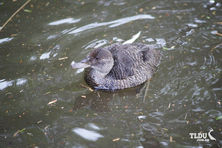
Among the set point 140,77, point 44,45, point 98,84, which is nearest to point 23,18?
point 44,45

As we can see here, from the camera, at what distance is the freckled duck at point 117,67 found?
616cm

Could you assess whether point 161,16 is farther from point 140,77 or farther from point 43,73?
point 43,73

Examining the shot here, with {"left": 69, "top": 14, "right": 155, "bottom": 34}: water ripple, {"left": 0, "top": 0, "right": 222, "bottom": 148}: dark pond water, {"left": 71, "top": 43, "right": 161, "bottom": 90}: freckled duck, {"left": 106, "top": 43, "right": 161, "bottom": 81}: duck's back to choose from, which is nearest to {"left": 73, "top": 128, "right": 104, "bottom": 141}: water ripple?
{"left": 0, "top": 0, "right": 222, "bottom": 148}: dark pond water

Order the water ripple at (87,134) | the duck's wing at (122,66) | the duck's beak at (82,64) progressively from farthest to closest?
the duck's wing at (122,66) < the duck's beak at (82,64) < the water ripple at (87,134)

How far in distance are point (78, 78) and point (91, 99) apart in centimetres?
65

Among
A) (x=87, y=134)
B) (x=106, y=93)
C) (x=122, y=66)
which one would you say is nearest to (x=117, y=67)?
(x=122, y=66)

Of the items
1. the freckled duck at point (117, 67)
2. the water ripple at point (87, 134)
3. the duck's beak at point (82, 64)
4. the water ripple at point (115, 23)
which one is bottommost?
the water ripple at point (87, 134)

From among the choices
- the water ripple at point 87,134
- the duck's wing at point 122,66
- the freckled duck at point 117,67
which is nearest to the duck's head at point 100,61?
the freckled duck at point 117,67

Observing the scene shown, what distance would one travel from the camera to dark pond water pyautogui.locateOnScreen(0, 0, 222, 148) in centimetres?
529

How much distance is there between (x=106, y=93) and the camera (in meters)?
6.27

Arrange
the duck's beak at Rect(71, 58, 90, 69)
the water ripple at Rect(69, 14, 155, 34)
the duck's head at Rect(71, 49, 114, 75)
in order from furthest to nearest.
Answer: the water ripple at Rect(69, 14, 155, 34), the duck's head at Rect(71, 49, 114, 75), the duck's beak at Rect(71, 58, 90, 69)

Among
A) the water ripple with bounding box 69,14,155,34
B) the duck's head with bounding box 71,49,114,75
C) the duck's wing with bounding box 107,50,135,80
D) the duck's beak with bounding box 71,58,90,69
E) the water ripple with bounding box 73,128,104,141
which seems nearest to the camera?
the water ripple with bounding box 73,128,104,141

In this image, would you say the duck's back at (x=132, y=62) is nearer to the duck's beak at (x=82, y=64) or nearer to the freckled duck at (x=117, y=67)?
the freckled duck at (x=117, y=67)

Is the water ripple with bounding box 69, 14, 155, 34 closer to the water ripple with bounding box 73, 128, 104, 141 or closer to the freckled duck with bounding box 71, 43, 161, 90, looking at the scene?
the freckled duck with bounding box 71, 43, 161, 90
